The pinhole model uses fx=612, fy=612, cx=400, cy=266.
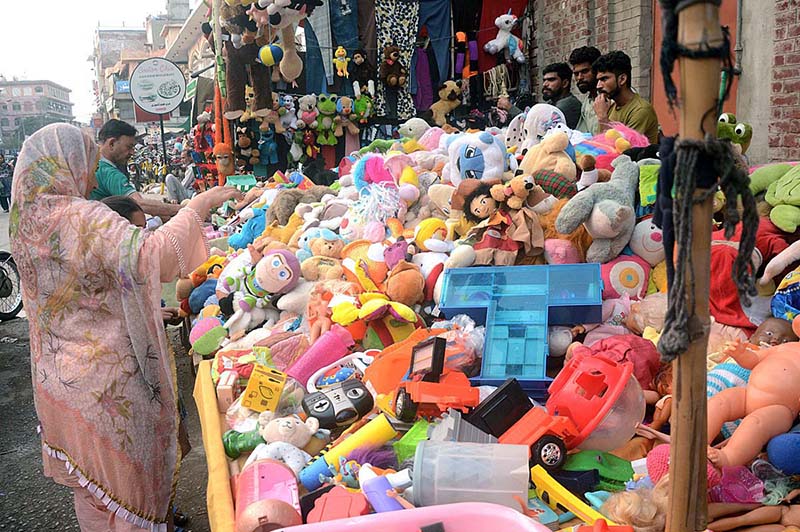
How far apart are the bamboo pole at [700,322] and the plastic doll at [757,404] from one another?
0.61 meters

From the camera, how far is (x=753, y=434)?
143 cm

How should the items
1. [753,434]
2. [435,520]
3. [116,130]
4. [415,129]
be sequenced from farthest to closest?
[415,129], [116,130], [753,434], [435,520]

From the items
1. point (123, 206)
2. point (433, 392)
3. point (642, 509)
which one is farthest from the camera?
point (123, 206)

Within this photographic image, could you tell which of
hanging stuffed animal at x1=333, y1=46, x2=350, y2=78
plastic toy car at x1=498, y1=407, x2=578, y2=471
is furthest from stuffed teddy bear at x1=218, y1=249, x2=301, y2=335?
hanging stuffed animal at x1=333, y1=46, x2=350, y2=78

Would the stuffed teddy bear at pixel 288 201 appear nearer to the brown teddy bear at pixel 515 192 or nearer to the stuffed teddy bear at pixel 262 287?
the stuffed teddy bear at pixel 262 287

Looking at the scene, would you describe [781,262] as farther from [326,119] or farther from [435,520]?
[326,119]

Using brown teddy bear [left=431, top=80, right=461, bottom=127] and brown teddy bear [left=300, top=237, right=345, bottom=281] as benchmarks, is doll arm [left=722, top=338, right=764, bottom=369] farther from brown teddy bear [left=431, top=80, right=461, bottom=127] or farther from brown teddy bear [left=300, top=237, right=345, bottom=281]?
brown teddy bear [left=431, top=80, right=461, bottom=127]

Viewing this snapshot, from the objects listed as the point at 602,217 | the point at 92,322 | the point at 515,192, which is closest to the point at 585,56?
the point at 515,192

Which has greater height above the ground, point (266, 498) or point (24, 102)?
point (24, 102)

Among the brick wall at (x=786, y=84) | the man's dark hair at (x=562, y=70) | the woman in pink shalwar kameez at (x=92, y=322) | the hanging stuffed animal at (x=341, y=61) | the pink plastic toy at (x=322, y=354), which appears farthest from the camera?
the hanging stuffed animal at (x=341, y=61)

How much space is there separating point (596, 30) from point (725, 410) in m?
5.88

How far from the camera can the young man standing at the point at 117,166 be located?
3727mm

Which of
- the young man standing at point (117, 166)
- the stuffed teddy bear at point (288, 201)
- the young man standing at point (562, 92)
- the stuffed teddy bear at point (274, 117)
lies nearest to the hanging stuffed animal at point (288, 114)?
the stuffed teddy bear at point (274, 117)

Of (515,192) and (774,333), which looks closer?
(774,333)
